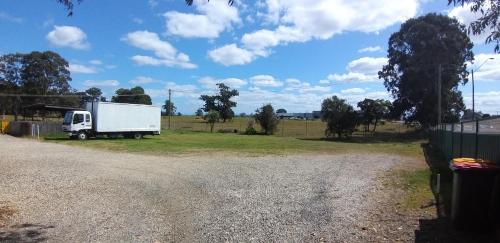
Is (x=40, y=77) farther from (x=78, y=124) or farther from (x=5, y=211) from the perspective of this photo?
(x=5, y=211)

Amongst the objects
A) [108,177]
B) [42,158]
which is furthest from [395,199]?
[42,158]

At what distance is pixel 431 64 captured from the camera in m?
50.8

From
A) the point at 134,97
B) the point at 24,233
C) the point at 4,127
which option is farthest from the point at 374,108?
the point at 134,97

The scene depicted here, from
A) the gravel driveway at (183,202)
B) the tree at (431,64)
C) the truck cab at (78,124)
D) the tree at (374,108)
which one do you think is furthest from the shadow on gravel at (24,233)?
the tree at (374,108)

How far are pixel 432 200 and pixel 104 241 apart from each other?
6821 mm

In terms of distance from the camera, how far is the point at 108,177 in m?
14.2

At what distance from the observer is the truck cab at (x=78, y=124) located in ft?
122

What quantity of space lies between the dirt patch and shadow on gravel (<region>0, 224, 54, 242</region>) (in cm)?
39

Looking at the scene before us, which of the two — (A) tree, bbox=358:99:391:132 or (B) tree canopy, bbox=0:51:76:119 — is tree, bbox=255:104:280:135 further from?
(B) tree canopy, bbox=0:51:76:119

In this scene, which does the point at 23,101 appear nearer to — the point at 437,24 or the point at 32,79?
the point at 32,79

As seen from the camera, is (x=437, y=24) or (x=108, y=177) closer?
(x=108, y=177)

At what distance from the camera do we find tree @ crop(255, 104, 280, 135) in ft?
196

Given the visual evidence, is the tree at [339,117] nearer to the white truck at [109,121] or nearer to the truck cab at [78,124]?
the white truck at [109,121]

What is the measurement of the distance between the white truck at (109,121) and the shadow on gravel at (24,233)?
3055 cm
